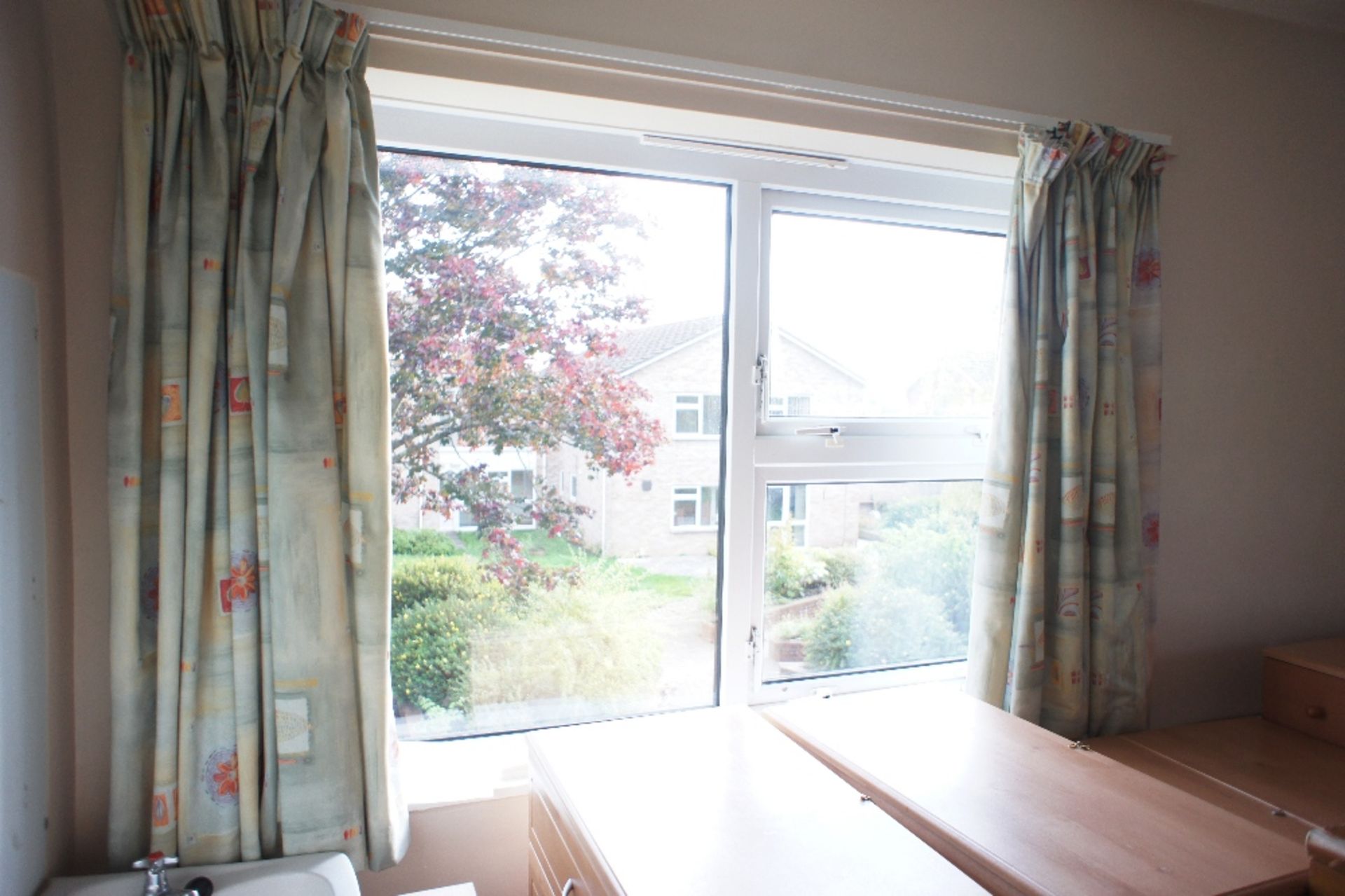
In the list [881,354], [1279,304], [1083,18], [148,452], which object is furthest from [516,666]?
[1279,304]

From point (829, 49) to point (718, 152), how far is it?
29 centimetres

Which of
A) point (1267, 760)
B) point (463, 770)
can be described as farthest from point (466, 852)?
point (1267, 760)

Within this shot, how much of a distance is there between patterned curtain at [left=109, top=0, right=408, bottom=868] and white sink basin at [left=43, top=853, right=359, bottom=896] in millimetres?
39

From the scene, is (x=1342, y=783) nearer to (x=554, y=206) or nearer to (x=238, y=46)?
(x=554, y=206)

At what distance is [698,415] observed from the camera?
5.75ft

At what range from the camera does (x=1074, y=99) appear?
181cm

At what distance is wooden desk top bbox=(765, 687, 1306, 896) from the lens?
3.28 ft

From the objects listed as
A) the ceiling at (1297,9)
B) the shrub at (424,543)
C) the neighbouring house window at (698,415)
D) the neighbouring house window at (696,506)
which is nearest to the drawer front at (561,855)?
the shrub at (424,543)

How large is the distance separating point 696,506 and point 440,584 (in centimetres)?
56

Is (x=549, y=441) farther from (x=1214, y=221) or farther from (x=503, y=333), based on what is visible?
(x=1214, y=221)

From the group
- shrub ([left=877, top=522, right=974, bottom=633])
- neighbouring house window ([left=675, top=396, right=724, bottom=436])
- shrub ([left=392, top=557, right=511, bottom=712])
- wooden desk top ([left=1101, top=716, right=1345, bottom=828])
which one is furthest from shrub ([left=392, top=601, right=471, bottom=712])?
wooden desk top ([left=1101, top=716, right=1345, bottom=828])

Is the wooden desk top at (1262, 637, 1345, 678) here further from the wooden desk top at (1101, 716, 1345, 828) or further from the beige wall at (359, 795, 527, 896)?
the beige wall at (359, 795, 527, 896)

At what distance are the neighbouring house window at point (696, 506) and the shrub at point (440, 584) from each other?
410 mm

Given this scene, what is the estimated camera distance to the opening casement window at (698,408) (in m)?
1.58
